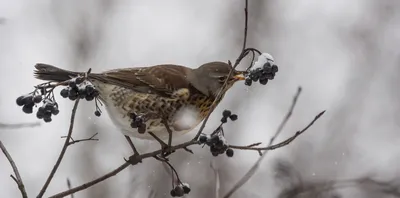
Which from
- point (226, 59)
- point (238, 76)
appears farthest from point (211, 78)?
point (226, 59)

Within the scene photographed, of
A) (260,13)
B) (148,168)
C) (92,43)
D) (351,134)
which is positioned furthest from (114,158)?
(260,13)

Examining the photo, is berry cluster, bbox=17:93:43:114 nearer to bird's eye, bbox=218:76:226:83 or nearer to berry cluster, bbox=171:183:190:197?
berry cluster, bbox=171:183:190:197

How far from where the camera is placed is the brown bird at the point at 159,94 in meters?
2.62

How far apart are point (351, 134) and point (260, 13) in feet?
7.23

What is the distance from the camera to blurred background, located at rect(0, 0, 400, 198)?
6.08 metres

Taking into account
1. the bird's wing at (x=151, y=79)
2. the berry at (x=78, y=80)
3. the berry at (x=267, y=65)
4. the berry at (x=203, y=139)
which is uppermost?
the bird's wing at (x=151, y=79)

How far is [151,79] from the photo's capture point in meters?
2.82

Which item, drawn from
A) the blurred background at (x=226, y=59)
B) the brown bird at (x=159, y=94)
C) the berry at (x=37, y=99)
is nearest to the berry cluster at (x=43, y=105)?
the berry at (x=37, y=99)

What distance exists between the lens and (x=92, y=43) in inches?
311

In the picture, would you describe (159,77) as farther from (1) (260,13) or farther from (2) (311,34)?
(2) (311,34)

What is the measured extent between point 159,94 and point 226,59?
5.19m

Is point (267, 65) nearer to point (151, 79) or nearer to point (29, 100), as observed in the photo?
point (29, 100)

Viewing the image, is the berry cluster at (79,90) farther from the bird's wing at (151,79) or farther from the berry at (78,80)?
the bird's wing at (151,79)

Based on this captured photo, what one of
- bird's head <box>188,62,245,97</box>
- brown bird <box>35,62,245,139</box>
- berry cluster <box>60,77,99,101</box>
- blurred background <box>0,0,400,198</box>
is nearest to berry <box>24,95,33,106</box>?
berry cluster <box>60,77,99,101</box>
